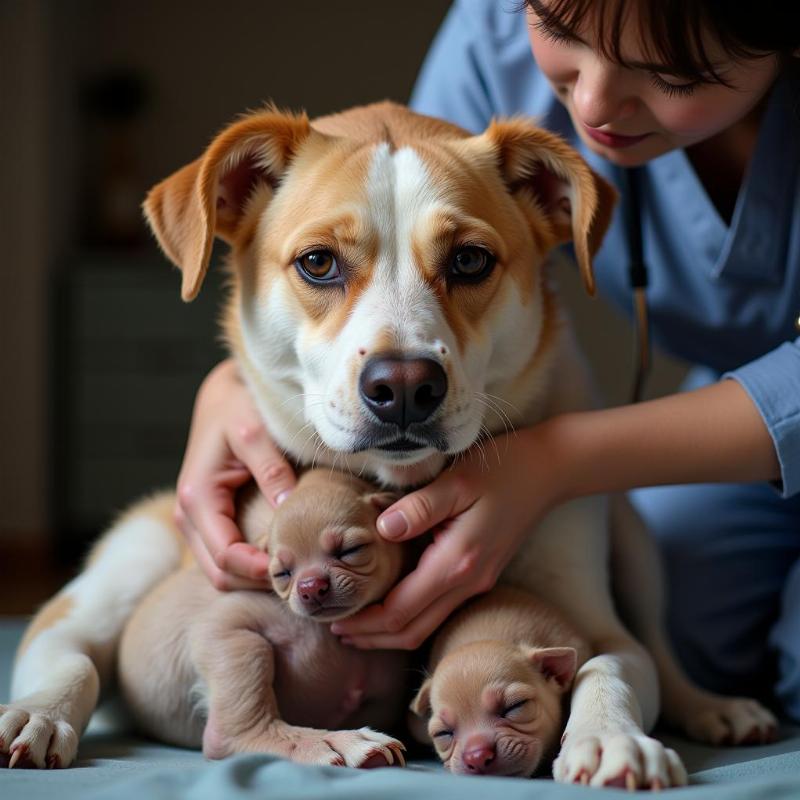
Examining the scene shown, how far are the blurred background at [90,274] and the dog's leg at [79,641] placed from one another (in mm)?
2576

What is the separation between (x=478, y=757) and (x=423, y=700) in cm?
12

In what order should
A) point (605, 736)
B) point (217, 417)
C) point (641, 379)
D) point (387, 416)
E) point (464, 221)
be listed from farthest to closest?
point (641, 379), point (217, 417), point (464, 221), point (387, 416), point (605, 736)

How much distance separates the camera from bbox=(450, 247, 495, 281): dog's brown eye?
56.0 inches

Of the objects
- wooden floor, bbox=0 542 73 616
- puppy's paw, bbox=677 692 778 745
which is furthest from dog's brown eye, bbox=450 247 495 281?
wooden floor, bbox=0 542 73 616

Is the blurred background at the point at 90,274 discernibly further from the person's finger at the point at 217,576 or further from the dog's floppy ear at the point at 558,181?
the dog's floppy ear at the point at 558,181

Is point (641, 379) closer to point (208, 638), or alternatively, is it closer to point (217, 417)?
point (217, 417)

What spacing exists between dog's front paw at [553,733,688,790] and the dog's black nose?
407 millimetres

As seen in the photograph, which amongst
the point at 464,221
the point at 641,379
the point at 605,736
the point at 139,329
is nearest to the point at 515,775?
the point at 605,736

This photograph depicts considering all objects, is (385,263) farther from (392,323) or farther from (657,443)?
(657,443)

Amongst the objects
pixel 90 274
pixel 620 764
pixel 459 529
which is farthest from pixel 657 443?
pixel 90 274

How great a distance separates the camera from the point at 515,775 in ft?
3.98

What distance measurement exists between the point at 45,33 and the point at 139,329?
1299mm

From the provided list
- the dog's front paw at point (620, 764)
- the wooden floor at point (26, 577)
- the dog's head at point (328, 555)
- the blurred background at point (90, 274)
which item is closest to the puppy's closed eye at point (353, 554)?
the dog's head at point (328, 555)

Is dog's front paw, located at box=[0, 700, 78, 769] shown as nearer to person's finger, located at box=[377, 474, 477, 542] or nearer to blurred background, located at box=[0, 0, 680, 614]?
person's finger, located at box=[377, 474, 477, 542]
